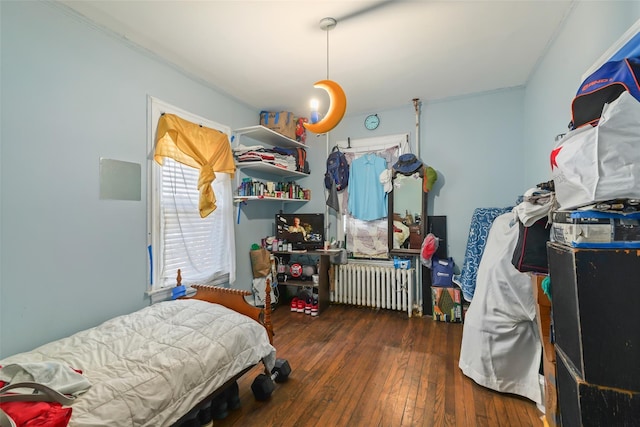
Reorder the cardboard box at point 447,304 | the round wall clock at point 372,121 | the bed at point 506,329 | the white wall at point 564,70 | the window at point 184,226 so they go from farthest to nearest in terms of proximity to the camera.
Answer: the round wall clock at point 372,121, the cardboard box at point 447,304, the window at point 184,226, the bed at point 506,329, the white wall at point 564,70

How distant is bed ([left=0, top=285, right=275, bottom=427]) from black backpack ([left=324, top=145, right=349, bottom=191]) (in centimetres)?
225

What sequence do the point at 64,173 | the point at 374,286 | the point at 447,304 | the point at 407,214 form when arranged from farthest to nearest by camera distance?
the point at 374,286 → the point at 407,214 → the point at 447,304 → the point at 64,173

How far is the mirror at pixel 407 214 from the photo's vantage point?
3.47 metres

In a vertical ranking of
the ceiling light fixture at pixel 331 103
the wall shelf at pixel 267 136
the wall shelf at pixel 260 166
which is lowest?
the wall shelf at pixel 260 166

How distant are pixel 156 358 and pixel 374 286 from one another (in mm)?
2767

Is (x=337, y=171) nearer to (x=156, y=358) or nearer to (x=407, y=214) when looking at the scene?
(x=407, y=214)

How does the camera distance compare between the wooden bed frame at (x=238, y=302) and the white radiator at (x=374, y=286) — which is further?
the white radiator at (x=374, y=286)

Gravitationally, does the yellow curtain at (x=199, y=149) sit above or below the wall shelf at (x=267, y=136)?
below

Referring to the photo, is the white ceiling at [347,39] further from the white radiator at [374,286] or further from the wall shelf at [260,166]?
the white radiator at [374,286]

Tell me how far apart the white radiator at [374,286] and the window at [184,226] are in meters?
1.55

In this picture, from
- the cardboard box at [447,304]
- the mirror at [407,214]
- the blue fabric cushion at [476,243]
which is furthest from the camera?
the mirror at [407,214]

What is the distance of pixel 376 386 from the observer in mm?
2074

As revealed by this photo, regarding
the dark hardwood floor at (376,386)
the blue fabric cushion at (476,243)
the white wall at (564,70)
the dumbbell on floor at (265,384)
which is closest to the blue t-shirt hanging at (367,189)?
the blue fabric cushion at (476,243)

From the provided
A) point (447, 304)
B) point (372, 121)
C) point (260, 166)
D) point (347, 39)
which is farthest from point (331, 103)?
point (447, 304)
